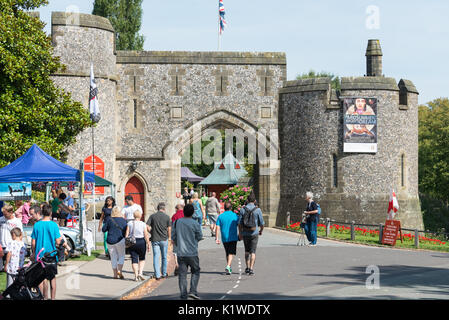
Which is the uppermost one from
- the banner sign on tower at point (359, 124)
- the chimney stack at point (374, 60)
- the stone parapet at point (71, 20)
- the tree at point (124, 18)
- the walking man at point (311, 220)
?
the tree at point (124, 18)

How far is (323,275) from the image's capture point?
601 inches

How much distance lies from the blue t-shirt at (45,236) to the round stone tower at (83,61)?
1841 cm

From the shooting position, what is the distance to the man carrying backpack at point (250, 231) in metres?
15.8

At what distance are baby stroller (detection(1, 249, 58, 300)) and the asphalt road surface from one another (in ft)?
7.45

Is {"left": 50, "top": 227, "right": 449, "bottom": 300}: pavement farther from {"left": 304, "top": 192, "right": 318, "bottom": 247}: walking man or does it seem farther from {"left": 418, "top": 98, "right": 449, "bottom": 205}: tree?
{"left": 418, "top": 98, "right": 449, "bottom": 205}: tree

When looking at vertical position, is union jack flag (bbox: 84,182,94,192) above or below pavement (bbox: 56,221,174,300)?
above

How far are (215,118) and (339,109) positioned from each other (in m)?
5.71

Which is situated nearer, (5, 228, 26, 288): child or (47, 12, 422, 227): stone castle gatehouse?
(5, 228, 26, 288): child

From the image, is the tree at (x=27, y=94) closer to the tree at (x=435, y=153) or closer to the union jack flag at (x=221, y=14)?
the union jack flag at (x=221, y=14)

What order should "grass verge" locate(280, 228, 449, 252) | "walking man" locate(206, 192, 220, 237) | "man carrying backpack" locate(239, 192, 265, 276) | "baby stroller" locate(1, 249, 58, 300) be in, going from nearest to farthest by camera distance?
"baby stroller" locate(1, 249, 58, 300), "man carrying backpack" locate(239, 192, 265, 276), "grass verge" locate(280, 228, 449, 252), "walking man" locate(206, 192, 220, 237)

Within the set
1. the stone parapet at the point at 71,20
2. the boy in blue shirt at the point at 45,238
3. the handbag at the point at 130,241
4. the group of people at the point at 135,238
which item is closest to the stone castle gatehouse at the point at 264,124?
the stone parapet at the point at 71,20

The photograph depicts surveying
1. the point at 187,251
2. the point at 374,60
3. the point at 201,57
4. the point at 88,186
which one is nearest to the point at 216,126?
the point at 201,57

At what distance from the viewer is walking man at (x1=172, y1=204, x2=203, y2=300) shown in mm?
11961

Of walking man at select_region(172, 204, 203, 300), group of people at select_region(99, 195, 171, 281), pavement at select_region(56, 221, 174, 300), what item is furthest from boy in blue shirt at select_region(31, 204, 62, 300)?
group of people at select_region(99, 195, 171, 281)
